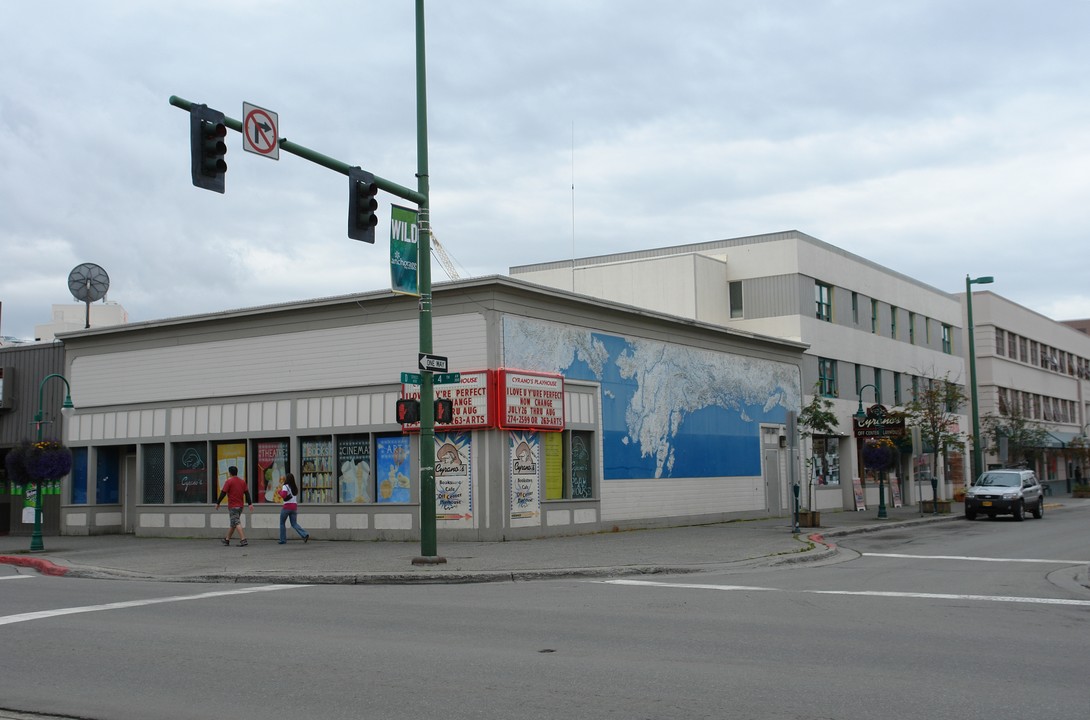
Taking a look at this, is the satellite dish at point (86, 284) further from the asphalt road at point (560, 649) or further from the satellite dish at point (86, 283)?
the asphalt road at point (560, 649)

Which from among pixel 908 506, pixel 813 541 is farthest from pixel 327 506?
pixel 908 506

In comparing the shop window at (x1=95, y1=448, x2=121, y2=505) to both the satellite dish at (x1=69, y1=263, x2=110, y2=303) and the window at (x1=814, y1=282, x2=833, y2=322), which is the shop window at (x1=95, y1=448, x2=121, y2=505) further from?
the window at (x1=814, y1=282, x2=833, y2=322)

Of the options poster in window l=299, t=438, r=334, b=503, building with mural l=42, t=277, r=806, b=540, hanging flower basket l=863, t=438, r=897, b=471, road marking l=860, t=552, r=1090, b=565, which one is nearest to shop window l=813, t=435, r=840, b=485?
hanging flower basket l=863, t=438, r=897, b=471

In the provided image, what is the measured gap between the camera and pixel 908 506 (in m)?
43.1

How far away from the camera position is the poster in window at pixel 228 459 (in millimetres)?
26453

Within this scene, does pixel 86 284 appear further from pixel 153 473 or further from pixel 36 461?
pixel 36 461

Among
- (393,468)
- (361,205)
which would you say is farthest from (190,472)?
(361,205)

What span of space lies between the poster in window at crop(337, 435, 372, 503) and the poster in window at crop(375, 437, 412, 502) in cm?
27

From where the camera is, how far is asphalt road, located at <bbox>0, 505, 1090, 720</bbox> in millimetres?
7637

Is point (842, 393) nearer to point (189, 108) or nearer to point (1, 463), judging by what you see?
point (1, 463)

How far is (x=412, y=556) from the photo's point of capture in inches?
753

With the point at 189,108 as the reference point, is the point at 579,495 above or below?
below

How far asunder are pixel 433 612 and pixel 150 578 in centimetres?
759

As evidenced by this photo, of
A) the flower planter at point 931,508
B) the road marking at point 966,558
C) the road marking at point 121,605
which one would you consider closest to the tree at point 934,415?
the flower planter at point 931,508
